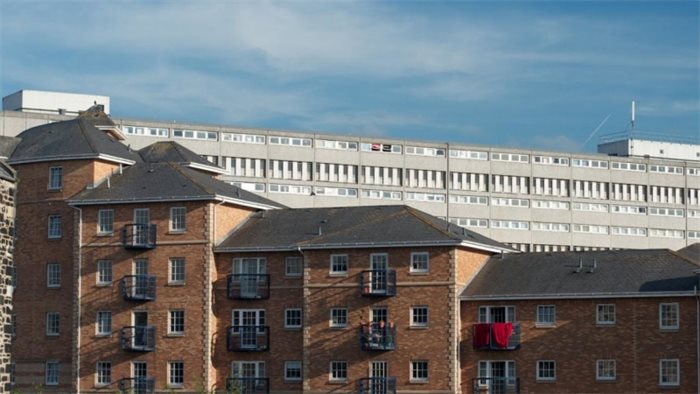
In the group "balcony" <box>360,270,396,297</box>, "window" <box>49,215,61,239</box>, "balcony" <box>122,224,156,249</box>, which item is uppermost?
"window" <box>49,215,61,239</box>

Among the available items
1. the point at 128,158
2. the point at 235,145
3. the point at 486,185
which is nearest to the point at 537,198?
the point at 486,185

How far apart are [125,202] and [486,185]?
69146mm

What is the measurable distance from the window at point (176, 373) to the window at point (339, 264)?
9.94 meters

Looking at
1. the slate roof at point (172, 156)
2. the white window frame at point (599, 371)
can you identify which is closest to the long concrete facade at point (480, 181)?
the slate roof at point (172, 156)

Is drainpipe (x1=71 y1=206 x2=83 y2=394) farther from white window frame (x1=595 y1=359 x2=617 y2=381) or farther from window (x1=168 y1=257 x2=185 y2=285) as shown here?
white window frame (x1=595 y1=359 x2=617 y2=381)

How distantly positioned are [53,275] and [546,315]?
2896 centimetres

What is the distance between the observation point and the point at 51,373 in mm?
97938

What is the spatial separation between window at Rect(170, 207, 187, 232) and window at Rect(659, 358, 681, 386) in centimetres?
2753

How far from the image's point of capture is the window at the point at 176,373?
94.4 meters

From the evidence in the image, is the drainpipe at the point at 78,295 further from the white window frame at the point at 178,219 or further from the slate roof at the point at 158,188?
the white window frame at the point at 178,219

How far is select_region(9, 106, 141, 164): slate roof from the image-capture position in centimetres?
9962

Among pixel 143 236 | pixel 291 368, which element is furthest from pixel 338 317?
pixel 143 236

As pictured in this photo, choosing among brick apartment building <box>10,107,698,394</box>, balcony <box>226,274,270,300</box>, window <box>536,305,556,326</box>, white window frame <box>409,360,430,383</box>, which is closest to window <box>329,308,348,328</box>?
brick apartment building <box>10,107,698,394</box>

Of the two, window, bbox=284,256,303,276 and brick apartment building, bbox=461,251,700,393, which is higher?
window, bbox=284,256,303,276
